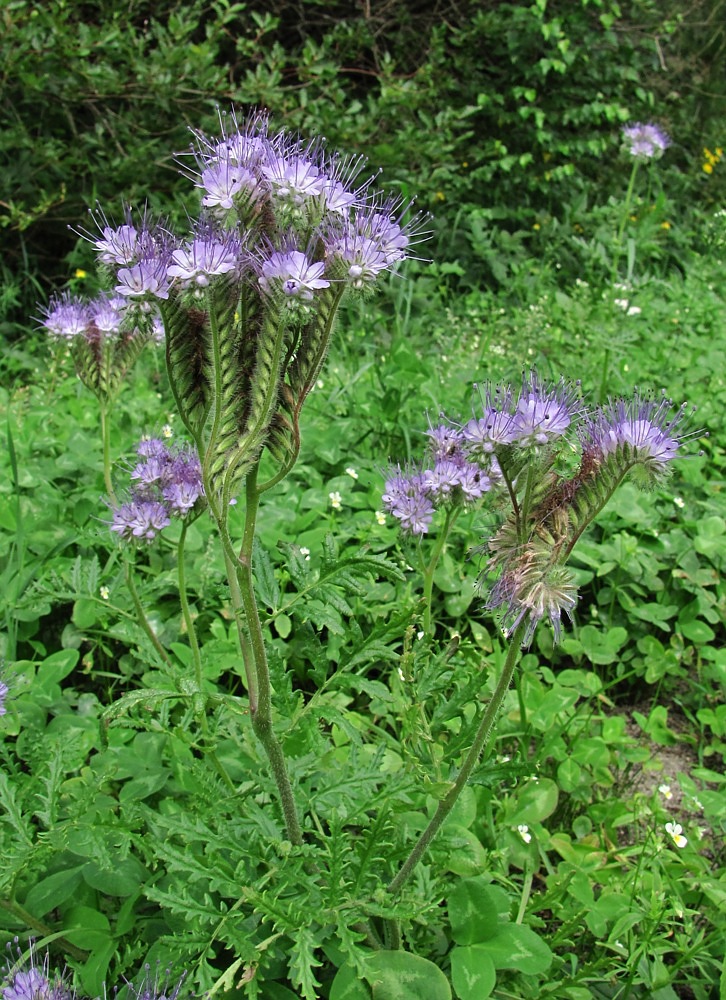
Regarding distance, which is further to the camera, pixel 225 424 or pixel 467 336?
pixel 467 336

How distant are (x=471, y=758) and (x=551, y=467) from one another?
1.71 ft

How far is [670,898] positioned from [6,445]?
Result: 2.57 metres

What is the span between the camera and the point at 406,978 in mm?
1632

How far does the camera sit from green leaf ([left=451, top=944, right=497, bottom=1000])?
164 centimetres

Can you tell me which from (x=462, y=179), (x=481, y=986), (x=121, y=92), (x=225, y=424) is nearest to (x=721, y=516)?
(x=481, y=986)

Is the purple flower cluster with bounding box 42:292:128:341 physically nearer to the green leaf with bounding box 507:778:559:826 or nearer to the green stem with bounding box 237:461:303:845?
the green stem with bounding box 237:461:303:845

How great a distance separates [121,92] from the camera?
490 cm

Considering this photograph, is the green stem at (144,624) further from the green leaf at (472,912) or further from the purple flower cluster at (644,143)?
the purple flower cluster at (644,143)

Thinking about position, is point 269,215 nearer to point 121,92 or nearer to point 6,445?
point 6,445

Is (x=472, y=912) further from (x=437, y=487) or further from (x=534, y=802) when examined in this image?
(x=437, y=487)

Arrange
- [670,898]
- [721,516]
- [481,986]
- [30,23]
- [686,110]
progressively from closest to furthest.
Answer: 1. [481,986]
2. [670,898]
3. [721,516]
4. [30,23]
5. [686,110]

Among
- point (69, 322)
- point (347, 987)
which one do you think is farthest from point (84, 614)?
point (347, 987)

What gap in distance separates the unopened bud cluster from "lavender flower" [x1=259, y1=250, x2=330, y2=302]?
0.36m

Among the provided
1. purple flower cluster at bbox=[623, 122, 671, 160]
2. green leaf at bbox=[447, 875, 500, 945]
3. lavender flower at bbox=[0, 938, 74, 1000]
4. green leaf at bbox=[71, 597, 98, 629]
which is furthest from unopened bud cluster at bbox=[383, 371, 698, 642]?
purple flower cluster at bbox=[623, 122, 671, 160]
